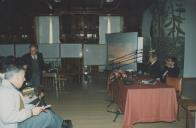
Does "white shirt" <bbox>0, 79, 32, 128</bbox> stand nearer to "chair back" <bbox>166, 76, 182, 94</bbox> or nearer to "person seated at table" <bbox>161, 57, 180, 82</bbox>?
"chair back" <bbox>166, 76, 182, 94</bbox>

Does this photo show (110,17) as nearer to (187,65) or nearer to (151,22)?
(151,22)

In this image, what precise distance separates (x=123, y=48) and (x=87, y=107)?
3.66 metres

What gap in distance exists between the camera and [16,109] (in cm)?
315

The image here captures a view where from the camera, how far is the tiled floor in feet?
17.7

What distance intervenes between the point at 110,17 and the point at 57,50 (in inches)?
110

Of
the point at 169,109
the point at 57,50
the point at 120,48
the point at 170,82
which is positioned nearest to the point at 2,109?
the point at 169,109

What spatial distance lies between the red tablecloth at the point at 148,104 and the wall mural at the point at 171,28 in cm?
516

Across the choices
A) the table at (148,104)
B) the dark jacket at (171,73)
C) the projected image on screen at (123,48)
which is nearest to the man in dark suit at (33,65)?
the table at (148,104)

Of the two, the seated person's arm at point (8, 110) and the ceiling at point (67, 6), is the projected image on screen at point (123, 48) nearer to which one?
the ceiling at point (67, 6)

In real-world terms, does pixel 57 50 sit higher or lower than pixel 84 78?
higher

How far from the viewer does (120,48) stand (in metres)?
10.0

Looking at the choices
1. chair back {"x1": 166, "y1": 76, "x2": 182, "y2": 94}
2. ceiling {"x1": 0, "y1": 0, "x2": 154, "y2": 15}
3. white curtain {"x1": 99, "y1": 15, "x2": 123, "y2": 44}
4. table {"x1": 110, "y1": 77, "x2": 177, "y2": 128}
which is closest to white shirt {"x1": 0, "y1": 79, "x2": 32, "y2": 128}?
table {"x1": 110, "y1": 77, "x2": 177, "y2": 128}

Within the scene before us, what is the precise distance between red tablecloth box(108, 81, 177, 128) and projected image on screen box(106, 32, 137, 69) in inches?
180

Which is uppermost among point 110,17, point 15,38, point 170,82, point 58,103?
point 110,17
